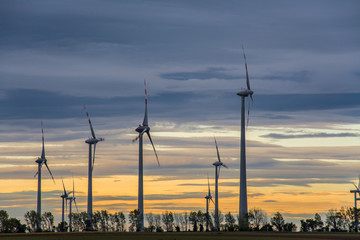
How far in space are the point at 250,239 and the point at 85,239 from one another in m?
42.4

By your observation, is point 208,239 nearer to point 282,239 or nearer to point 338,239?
point 282,239

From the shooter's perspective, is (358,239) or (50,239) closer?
(358,239)

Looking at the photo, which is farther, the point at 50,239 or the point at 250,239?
the point at 50,239

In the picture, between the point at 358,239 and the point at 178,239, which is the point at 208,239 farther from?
the point at 358,239

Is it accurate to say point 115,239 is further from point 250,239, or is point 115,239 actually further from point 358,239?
point 358,239

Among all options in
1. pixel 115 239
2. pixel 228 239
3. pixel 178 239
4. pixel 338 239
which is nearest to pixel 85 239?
pixel 115 239

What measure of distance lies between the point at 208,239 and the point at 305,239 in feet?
80.1

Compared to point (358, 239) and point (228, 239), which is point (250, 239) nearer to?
point (228, 239)

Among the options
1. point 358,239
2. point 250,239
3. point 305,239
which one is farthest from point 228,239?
point 358,239

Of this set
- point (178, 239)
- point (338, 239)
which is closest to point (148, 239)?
point (178, 239)

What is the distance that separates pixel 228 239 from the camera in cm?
16200

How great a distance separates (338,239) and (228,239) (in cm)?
2791

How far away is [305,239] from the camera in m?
164

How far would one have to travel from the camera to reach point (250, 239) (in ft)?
527
